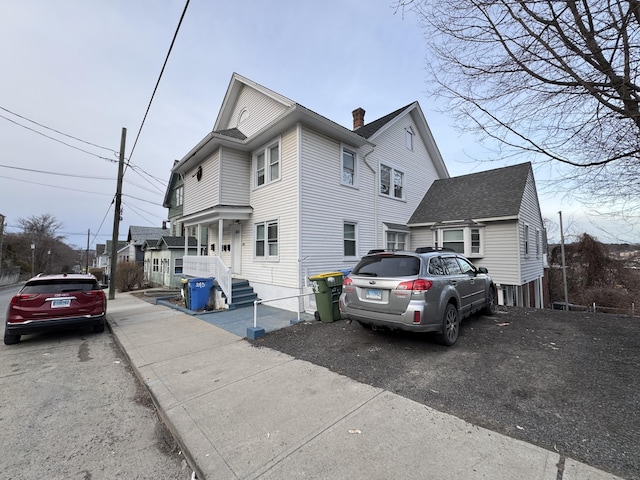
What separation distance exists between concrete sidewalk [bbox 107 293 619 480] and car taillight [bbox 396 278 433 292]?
1.71 meters

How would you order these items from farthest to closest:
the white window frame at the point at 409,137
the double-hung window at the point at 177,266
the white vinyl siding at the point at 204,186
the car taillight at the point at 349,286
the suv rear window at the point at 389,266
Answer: the double-hung window at the point at 177,266 < the white window frame at the point at 409,137 < the white vinyl siding at the point at 204,186 < the car taillight at the point at 349,286 < the suv rear window at the point at 389,266

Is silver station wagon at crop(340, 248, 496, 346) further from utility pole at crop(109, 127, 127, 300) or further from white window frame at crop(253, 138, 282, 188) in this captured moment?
utility pole at crop(109, 127, 127, 300)

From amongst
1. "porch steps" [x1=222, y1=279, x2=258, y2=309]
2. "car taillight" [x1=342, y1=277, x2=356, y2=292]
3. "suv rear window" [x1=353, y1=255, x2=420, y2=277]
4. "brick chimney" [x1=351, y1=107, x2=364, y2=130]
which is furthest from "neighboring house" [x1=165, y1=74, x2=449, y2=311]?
"suv rear window" [x1=353, y1=255, x2=420, y2=277]

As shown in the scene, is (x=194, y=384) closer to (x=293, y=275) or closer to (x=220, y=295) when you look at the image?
(x=293, y=275)

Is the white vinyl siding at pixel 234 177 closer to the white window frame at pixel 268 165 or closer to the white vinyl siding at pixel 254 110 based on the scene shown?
the white window frame at pixel 268 165

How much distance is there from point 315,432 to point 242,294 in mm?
8295

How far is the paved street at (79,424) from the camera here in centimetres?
252

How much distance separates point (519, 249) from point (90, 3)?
16229 mm

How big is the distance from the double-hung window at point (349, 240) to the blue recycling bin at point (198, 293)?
5.40 metres

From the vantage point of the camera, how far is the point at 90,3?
21.6ft

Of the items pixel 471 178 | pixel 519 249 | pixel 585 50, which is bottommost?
pixel 519 249

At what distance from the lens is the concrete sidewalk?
2.25 m

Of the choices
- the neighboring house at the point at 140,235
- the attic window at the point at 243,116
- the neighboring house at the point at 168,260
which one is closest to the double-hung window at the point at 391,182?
the attic window at the point at 243,116

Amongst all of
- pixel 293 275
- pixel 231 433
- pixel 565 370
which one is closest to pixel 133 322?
pixel 293 275
